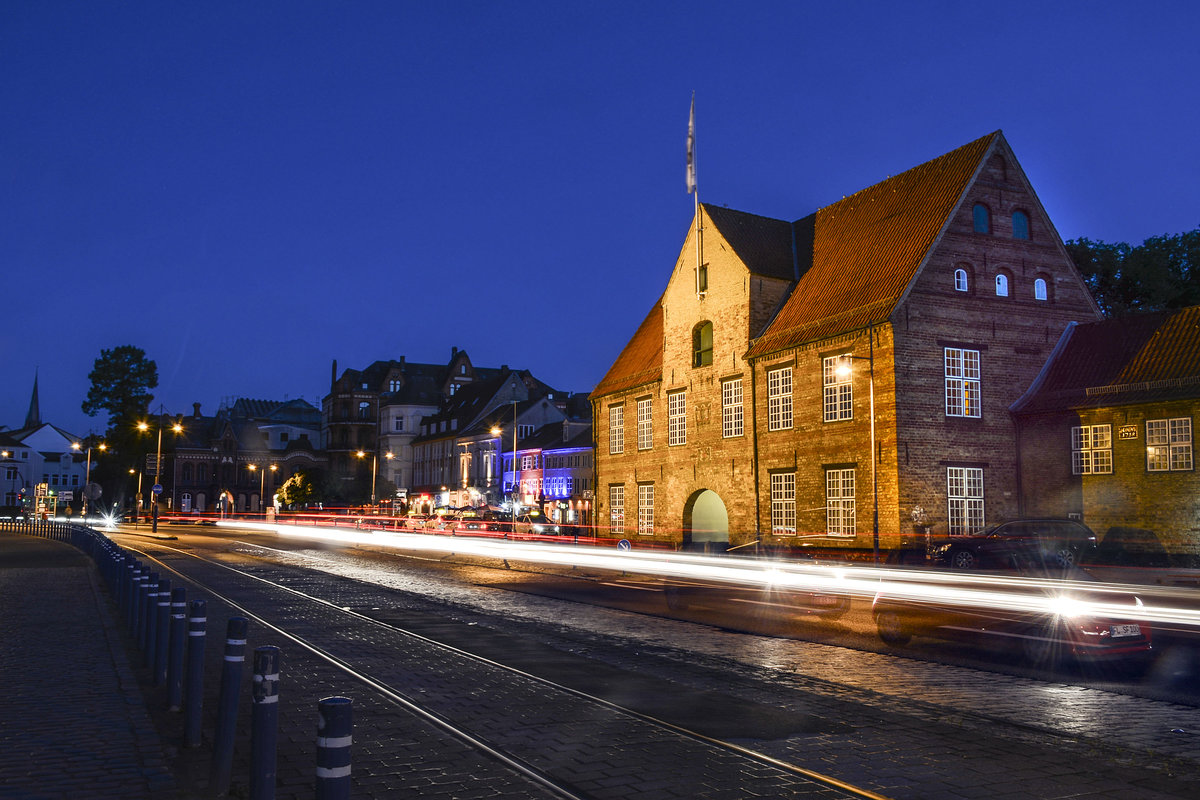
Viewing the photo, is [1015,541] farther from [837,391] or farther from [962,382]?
[837,391]

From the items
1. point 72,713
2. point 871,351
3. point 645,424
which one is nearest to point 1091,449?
point 871,351

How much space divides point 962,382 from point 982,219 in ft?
19.8

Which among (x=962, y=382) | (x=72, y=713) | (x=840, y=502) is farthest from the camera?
(x=840, y=502)

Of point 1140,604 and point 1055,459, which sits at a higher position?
point 1055,459

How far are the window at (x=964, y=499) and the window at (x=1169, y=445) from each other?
514 centimetres

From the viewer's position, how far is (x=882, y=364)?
106ft

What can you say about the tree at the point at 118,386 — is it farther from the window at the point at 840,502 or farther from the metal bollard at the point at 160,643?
the metal bollard at the point at 160,643

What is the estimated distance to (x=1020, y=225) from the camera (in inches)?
1391

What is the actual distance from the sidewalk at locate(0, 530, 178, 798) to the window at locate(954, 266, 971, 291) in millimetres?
27649

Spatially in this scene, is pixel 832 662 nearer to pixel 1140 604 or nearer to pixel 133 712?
pixel 1140 604

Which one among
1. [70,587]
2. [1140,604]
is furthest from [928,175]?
[70,587]

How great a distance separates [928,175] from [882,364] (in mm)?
8828

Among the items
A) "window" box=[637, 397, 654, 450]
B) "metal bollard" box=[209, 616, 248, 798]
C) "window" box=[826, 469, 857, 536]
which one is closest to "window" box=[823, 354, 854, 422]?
"window" box=[826, 469, 857, 536]

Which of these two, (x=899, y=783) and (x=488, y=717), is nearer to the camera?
(x=899, y=783)
